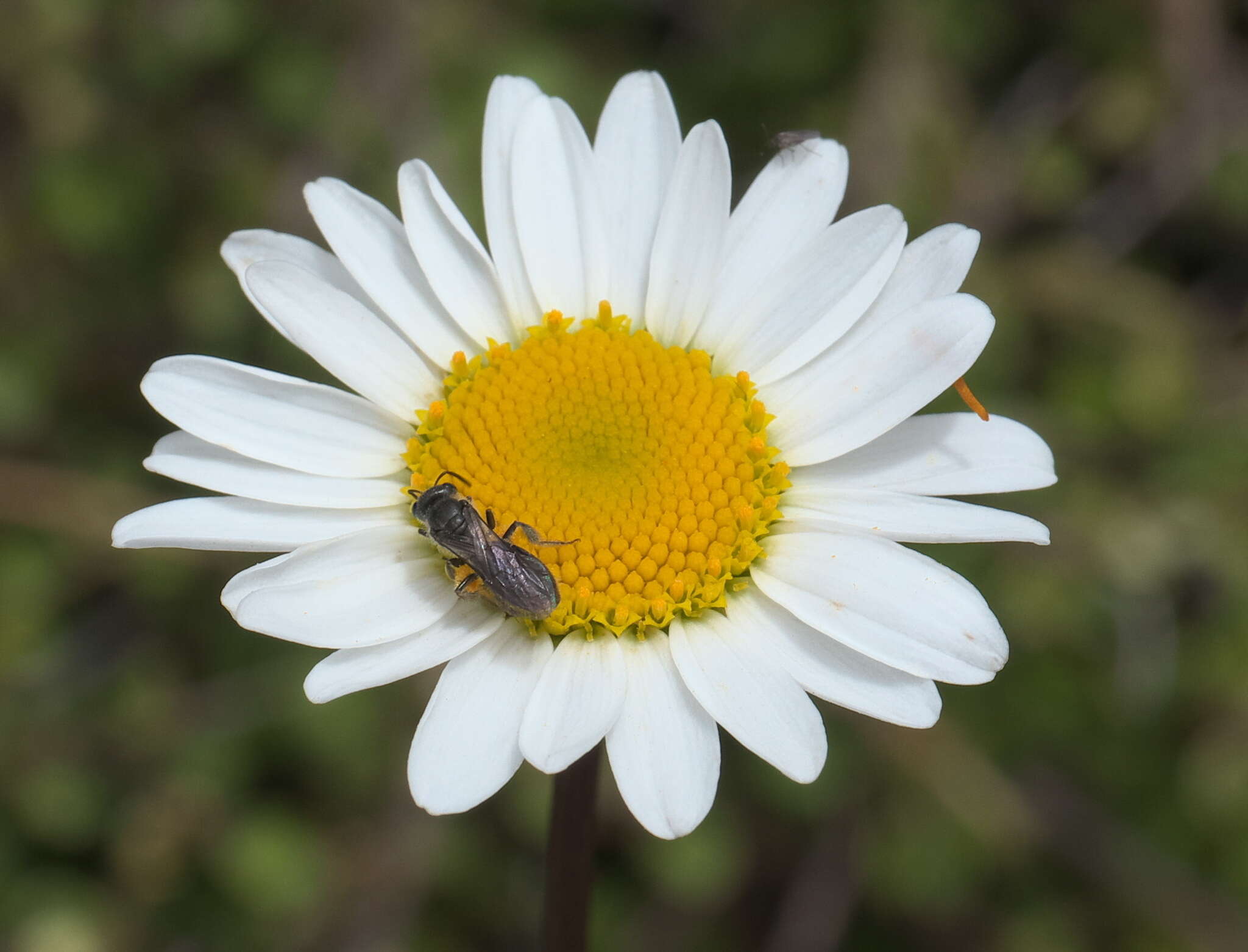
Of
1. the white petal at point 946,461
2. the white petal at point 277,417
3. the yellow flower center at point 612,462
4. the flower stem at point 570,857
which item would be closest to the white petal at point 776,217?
the yellow flower center at point 612,462

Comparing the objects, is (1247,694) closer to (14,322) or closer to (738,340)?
(738,340)

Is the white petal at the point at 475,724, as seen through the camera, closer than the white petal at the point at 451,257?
Yes

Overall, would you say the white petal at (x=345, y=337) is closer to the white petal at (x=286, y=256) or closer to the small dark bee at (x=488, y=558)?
the white petal at (x=286, y=256)

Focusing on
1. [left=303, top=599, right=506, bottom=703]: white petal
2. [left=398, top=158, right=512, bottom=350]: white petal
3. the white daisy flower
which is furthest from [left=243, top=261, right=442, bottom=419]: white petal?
[left=303, top=599, right=506, bottom=703]: white petal

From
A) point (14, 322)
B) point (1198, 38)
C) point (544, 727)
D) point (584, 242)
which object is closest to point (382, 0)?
point (14, 322)

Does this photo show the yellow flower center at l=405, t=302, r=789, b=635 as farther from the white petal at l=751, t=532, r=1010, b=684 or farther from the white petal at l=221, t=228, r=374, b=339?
the white petal at l=221, t=228, r=374, b=339
